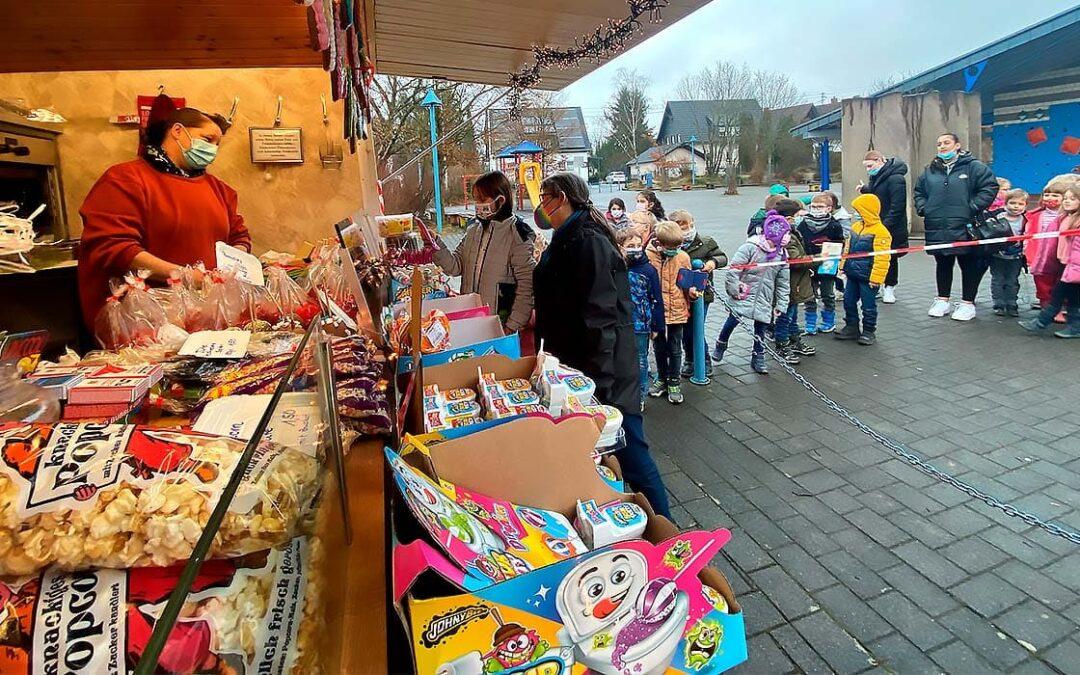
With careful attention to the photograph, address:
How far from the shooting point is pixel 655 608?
118 cm

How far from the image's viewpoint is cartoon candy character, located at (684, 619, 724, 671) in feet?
4.03

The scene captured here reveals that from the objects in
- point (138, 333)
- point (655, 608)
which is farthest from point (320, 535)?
point (138, 333)

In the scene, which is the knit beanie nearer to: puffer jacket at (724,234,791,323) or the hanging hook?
puffer jacket at (724,234,791,323)

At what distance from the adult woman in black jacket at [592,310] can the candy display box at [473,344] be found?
0.31 metres

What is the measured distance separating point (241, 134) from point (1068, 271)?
26.2 feet

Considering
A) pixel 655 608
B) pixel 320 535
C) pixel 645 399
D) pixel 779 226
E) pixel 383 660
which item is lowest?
pixel 645 399

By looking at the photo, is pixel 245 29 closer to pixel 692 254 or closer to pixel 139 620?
pixel 139 620

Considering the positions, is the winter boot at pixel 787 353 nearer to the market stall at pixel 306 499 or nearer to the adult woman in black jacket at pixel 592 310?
the adult woman in black jacket at pixel 592 310

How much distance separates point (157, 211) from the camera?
102 inches

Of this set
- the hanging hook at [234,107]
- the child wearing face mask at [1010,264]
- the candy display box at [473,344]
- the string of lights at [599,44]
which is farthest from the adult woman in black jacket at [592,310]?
the child wearing face mask at [1010,264]

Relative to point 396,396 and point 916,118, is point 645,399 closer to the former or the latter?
point 396,396

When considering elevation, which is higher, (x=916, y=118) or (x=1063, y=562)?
(x=916, y=118)

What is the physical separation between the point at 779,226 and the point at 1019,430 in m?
2.61

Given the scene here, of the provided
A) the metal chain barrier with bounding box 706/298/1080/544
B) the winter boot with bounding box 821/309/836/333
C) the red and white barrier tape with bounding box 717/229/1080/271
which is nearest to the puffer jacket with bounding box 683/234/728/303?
the red and white barrier tape with bounding box 717/229/1080/271
